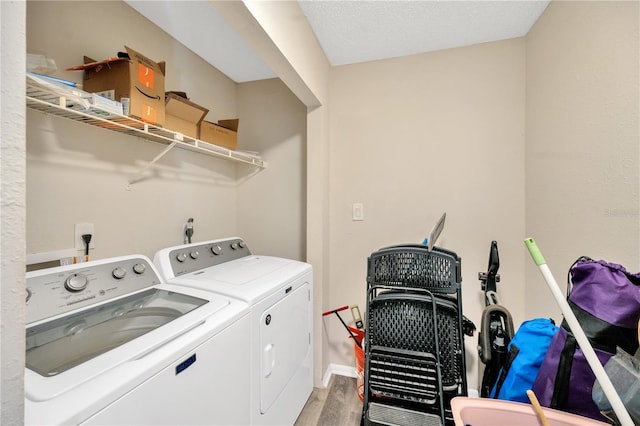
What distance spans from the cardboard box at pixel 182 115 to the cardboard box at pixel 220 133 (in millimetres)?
55

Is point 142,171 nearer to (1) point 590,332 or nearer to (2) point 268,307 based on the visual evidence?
(2) point 268,307

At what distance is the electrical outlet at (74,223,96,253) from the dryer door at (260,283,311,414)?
1.01 m

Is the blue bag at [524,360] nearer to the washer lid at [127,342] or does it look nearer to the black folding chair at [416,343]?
the black folding chair at [416,343]

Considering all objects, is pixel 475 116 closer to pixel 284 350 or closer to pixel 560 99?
pixel 560 99

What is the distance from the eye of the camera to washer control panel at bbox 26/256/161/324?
945 millimetres

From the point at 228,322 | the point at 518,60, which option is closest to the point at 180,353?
the point at 228,322

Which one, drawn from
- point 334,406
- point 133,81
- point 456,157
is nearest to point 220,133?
point 133,81

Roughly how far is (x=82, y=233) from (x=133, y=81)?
81 cm

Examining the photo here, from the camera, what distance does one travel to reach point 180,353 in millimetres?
821

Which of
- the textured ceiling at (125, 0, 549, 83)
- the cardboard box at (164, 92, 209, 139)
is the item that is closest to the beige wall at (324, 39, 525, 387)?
the textured ceiling at (125, 0, 549, 83)

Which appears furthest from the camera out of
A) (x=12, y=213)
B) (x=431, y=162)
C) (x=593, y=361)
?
(x=431, y=162)

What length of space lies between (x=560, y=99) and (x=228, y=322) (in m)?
2.00

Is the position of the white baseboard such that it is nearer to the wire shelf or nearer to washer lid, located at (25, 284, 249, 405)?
washer lid, located at (25, 284, 249, 405)

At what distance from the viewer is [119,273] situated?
1.21m
